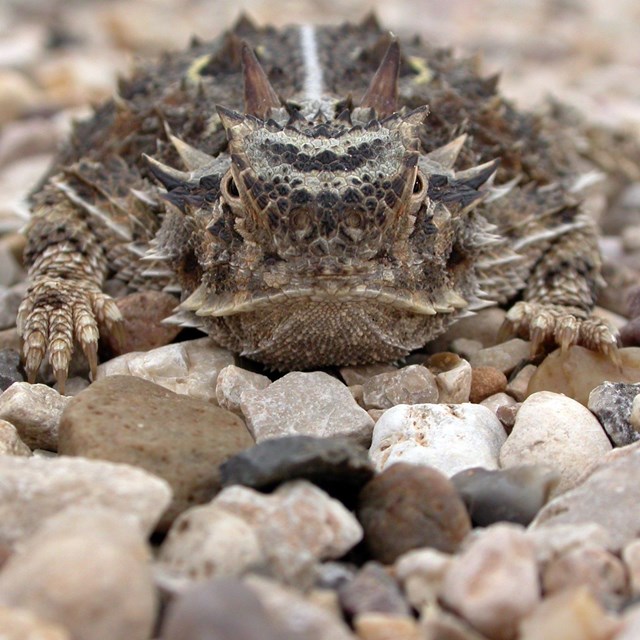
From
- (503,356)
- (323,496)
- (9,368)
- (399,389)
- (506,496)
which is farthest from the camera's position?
(503,356)

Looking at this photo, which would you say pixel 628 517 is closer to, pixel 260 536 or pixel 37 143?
pixel 260 536

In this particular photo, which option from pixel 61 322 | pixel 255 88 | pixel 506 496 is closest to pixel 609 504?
pixel 506 496

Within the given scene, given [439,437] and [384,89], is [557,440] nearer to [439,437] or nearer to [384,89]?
[439,437]

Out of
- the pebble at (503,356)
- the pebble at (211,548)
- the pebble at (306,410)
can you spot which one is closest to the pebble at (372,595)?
the pebble at (211,548)

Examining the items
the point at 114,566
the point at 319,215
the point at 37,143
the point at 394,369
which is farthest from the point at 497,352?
the point at 37,143

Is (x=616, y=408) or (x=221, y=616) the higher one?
(x=616, y=408)

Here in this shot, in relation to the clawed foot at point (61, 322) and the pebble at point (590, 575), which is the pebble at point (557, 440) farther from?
the clawed foot at point (61, 322)
